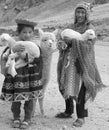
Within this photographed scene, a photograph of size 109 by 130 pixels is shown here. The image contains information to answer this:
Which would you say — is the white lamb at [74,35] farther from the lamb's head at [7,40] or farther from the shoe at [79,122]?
the shoe at [79,122]

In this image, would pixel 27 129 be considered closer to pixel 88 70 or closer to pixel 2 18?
pixel 88 70

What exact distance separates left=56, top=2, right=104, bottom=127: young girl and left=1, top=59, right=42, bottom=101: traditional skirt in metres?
0.44

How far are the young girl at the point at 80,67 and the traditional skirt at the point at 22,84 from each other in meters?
0.44

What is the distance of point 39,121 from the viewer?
5.04m

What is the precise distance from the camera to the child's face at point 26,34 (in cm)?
451

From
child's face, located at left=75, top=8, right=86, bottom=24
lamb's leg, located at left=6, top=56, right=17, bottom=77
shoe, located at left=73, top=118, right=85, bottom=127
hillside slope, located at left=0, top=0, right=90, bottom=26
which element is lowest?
shoe, located at left=73, top=118, right=85, bottom=127

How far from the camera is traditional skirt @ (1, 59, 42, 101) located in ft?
14.7

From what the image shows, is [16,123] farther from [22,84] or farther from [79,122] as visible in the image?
[79,122]

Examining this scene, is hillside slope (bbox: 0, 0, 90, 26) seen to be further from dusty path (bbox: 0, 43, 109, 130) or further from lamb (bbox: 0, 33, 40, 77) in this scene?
lamb (bbox: 0, 33, 40, 77)

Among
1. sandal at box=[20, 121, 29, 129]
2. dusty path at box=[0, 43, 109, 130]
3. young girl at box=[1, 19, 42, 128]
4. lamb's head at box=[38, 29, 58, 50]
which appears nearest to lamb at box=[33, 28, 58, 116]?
lamb's head at box=[38, 29, 58, 50]

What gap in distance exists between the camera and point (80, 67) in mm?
4730

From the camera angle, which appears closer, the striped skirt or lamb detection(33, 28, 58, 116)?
the striped skirt

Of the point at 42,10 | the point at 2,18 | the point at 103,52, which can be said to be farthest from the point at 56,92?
the point at 2,18

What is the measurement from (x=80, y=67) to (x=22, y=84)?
0.80 meters
